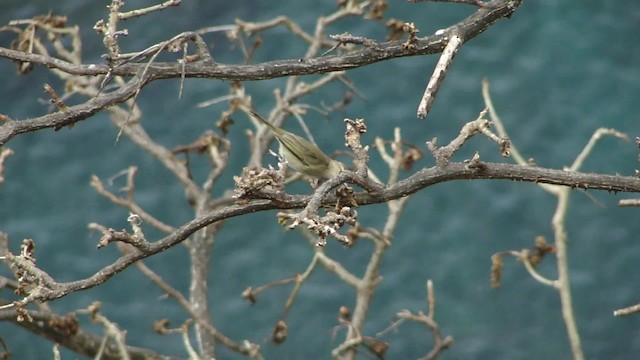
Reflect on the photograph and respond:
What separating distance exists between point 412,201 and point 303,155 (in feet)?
5.85

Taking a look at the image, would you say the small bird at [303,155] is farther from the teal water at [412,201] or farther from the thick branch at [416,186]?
the teal water at [412,201]

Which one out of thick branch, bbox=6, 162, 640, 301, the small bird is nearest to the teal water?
the small bird

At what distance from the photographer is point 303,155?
7.34ft

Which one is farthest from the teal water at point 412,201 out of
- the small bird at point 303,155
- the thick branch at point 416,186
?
the thick branch at point 416,186

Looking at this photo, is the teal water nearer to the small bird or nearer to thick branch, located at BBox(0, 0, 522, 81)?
the small bird

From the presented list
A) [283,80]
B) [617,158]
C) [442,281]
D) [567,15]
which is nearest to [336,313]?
[442,281]

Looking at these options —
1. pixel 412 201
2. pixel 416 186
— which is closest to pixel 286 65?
pixel 416 186

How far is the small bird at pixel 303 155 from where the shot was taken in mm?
2240

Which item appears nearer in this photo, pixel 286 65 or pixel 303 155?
pixel 286 65

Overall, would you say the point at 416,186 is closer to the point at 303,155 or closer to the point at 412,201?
the point at 303,155

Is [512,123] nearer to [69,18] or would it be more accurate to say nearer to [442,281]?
[442,281]

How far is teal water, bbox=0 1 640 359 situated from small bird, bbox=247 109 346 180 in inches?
62.3

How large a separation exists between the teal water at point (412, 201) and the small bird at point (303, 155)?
158 cm

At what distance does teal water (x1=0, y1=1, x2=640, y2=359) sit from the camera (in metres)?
3.78
